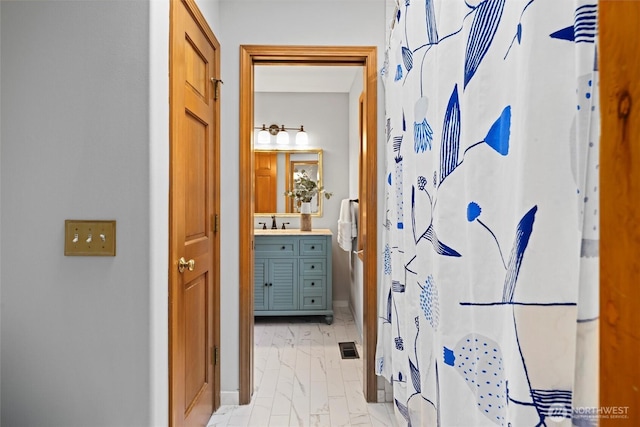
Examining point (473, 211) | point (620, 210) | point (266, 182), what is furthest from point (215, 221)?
point (266, 182)

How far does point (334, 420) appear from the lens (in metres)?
2.16

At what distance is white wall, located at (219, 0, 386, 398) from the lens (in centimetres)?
231

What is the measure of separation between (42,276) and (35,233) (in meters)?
0.14

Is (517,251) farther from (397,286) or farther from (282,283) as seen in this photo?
(282,283)

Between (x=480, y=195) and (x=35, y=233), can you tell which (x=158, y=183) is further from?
(x=480, y=195)

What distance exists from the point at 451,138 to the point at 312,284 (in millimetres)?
3013

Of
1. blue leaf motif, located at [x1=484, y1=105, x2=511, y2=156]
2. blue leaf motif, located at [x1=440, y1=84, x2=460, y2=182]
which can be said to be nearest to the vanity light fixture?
blue leaf motif, located at [x1=440, y1=84, x2=460, y2=182]

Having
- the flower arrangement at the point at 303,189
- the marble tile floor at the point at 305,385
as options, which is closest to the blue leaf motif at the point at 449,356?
the marble tile floor at the point at 305,385

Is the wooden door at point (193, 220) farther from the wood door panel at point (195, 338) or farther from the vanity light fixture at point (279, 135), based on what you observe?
the vanity light fixture at point (279, 135)

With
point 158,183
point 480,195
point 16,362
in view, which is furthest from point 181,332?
point 480,195

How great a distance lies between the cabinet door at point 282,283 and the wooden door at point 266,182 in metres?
0.83

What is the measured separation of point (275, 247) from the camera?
3826 mm

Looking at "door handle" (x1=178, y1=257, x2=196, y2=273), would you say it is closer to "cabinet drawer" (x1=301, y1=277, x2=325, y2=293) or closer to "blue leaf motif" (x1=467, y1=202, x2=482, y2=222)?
"blue leaf motif" (x1=467, y1=202, x2=482, y2=222)

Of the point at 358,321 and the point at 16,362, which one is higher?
the point at 16,362
